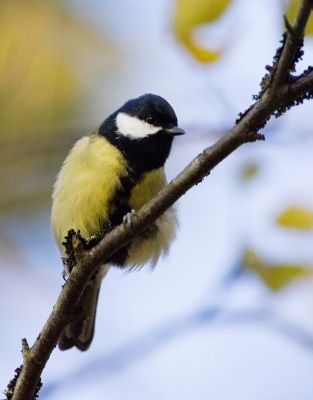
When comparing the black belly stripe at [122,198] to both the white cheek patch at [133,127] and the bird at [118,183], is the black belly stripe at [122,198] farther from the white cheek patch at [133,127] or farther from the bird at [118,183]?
the white cheek patch at [133,127]

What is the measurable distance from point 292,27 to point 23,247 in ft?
10.3

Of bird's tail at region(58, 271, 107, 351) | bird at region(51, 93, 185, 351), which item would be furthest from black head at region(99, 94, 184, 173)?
bird's tail at region(58, 271, 107, 351)

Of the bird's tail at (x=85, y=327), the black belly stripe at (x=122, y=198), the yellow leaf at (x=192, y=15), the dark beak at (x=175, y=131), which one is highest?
the dark beak at (x=175, y=131)

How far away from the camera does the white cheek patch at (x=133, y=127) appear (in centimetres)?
305

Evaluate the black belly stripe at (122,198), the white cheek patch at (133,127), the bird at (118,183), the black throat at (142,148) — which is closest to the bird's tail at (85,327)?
the bird at (118,183)

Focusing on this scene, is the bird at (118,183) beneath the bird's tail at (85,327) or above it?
Answer: above

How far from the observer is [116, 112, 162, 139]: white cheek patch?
10.0 feet

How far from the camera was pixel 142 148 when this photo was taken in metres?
2.99

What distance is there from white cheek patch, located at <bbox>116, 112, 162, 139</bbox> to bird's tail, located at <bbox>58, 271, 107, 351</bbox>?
59cm

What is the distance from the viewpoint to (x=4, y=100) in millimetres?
3164

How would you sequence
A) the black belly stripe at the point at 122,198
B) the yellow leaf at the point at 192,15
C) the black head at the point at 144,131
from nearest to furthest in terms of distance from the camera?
the yellow leaf at the point at 192,15 → the black belly stripe at the point at 122,198 → the black head at the point at 144,131

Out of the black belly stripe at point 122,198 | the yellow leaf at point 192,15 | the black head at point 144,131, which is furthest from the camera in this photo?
the black head at point 144,131

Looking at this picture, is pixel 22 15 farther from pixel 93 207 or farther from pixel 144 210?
pixel 144 210

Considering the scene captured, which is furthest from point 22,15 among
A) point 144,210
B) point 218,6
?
point 144,210
